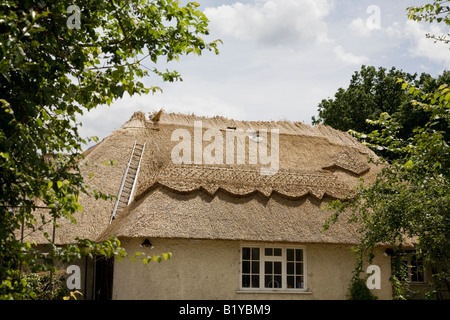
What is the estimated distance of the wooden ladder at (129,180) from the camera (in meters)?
16.2

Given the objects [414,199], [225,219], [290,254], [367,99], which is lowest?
[290,254]

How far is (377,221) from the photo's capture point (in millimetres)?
10148

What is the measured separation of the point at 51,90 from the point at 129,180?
11.4 metres

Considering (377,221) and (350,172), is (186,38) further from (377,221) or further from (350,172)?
(350,172)

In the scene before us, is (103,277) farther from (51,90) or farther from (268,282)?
(51,90)

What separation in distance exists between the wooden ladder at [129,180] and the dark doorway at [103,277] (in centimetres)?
122

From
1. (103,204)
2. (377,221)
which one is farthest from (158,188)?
(377,221)

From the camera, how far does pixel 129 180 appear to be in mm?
17031

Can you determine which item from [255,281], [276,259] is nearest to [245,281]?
[255,281]

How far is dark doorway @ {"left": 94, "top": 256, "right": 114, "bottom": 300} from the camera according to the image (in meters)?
14.7

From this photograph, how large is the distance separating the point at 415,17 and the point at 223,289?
794cm

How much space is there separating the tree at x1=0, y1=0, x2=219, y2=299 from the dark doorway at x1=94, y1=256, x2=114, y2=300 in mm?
8674
